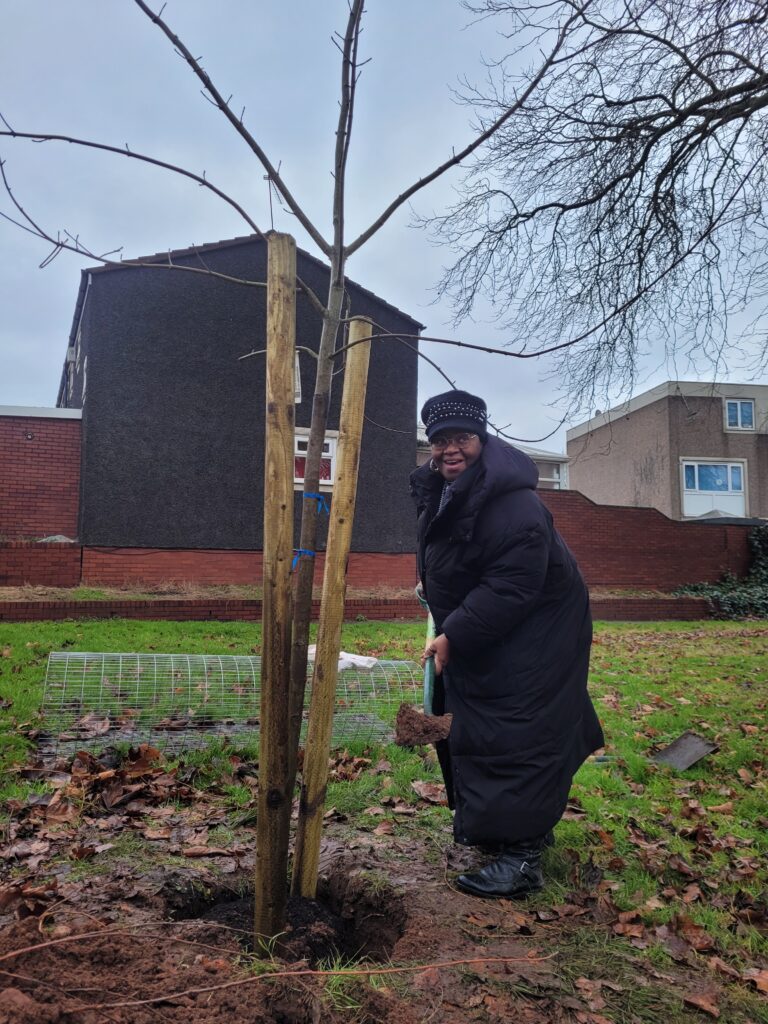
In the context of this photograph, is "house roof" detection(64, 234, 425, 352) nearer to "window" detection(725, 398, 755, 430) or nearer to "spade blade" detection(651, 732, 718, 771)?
"spade blade" detection(651, 732, 718, 771)

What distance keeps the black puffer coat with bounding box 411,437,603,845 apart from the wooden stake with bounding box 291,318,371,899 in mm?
479

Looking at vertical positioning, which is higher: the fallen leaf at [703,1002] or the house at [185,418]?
the house at [185,418]

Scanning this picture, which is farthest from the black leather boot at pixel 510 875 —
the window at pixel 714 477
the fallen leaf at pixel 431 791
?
the window at pixel 714 477

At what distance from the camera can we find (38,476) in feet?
51.3

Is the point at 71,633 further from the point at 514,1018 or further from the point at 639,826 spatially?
the point at 514,1018

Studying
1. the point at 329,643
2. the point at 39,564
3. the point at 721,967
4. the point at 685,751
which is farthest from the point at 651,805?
the point at 39,564

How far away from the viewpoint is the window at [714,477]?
30.3 meters

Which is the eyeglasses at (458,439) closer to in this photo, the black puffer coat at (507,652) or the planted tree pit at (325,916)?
the black puffer coat at (507,652)

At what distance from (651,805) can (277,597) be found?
2.99 m

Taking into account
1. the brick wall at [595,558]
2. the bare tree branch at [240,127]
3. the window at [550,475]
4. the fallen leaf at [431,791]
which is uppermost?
the window at [550,475]

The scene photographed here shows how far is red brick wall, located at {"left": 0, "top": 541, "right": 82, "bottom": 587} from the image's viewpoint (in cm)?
1322

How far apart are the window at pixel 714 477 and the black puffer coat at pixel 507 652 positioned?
96.8ft

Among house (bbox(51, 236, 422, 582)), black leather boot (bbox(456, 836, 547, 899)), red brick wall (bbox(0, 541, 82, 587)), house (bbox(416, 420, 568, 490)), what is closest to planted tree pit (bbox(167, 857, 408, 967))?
black leather boot (bbox(456, 836, 547, 899))

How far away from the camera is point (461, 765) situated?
3109 millimetres
